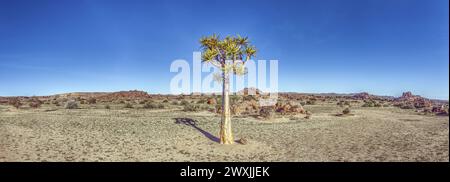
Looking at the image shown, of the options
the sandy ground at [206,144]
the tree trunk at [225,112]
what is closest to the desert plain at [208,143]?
the sandy ground at [206,144]

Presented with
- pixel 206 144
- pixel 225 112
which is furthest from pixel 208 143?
pixel 225 112

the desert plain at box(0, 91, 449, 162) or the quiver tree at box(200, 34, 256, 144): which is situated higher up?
the quiver tree at box(200, 34, 256, 144)

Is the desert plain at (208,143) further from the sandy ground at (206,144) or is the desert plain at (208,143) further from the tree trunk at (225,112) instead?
the tree trunk at (225,112)

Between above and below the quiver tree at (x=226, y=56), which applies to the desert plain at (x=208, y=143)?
below

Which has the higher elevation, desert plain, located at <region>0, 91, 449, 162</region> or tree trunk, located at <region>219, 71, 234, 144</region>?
tree trunk, located at <region>219, 71, 234, 144</region>

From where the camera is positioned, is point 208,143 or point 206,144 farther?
point 208,143

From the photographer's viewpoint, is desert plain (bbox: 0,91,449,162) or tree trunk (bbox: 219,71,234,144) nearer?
desert plain (bbox: 0,91,449,162)

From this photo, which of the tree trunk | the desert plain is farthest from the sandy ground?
the tree trunk

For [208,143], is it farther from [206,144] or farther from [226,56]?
[226,56]

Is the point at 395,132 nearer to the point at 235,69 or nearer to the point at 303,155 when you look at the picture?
the point at 303,155

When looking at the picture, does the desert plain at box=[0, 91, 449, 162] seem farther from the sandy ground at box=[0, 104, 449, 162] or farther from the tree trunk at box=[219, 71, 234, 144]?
the tree trunk at box=[219, 71, 234, 144]

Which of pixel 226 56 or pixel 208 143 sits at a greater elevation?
pixel 226 56

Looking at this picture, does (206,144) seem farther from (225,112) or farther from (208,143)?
(225,112)
